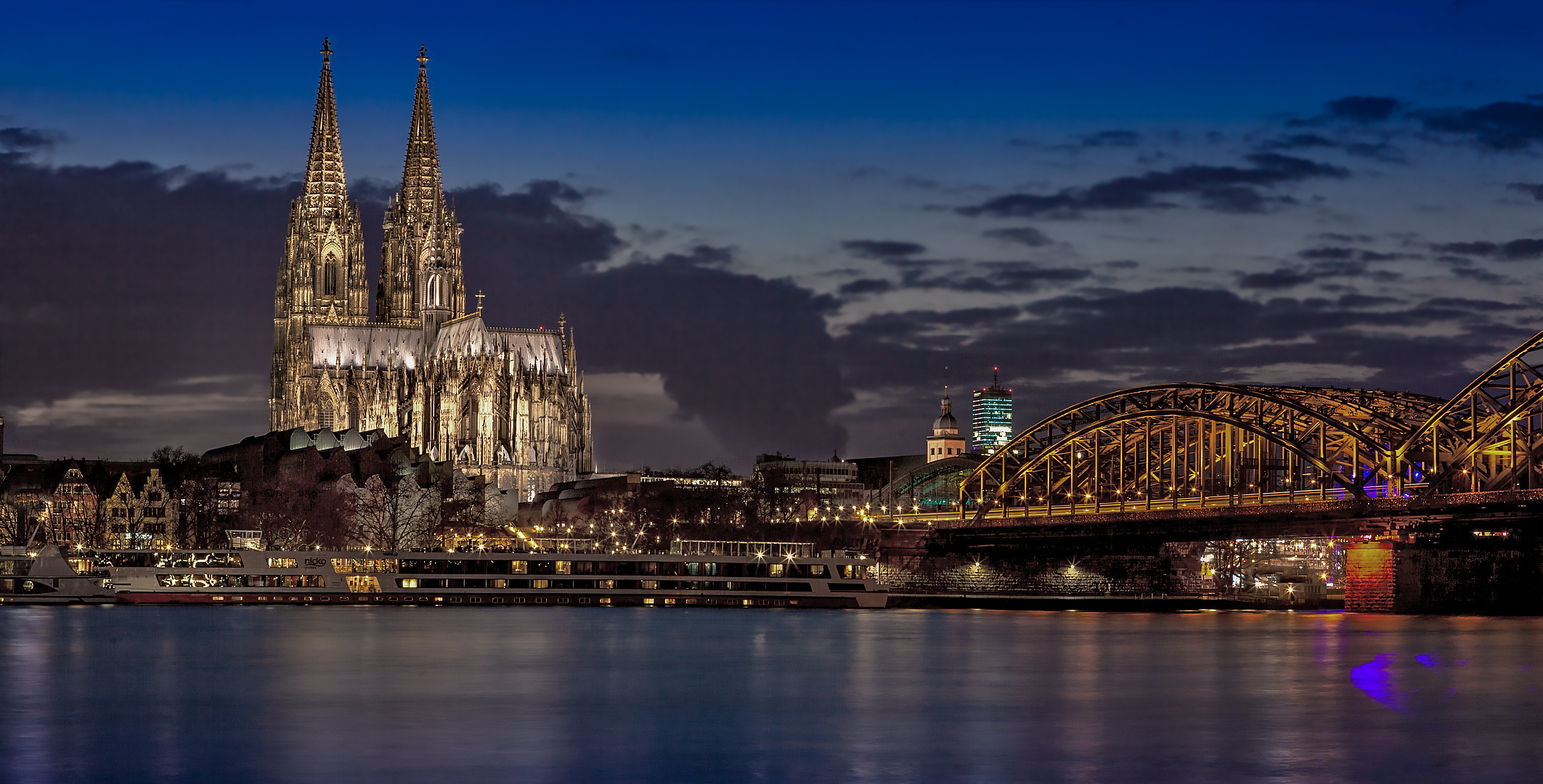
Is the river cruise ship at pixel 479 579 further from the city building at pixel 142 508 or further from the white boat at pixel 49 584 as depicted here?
the city building at pixel 142 508

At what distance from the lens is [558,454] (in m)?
176

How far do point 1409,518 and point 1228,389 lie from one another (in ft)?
59.8

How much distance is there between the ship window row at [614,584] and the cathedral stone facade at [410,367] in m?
64.7

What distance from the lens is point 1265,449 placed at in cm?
10006

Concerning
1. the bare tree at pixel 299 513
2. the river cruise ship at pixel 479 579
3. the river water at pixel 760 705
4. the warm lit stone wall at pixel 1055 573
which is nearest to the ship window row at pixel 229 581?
the river cruise ship at pixel 479 579

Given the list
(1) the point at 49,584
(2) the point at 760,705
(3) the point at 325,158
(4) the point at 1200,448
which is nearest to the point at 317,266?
(3) the point at 325,158

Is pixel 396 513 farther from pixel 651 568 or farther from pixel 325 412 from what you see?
pixel 651 568

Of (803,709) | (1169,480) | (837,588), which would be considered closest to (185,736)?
(803,709)

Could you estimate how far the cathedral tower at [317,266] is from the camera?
576 feet

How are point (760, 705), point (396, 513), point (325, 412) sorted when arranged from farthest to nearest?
1. point (325, 412)
2. point (396, 513)
3. point (760, 705)

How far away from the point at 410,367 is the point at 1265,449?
3742 inches

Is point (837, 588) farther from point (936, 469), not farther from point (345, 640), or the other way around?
point (936, 469)

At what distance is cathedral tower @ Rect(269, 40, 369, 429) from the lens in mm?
175500

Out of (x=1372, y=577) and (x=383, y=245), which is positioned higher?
(x=383, y=245)
